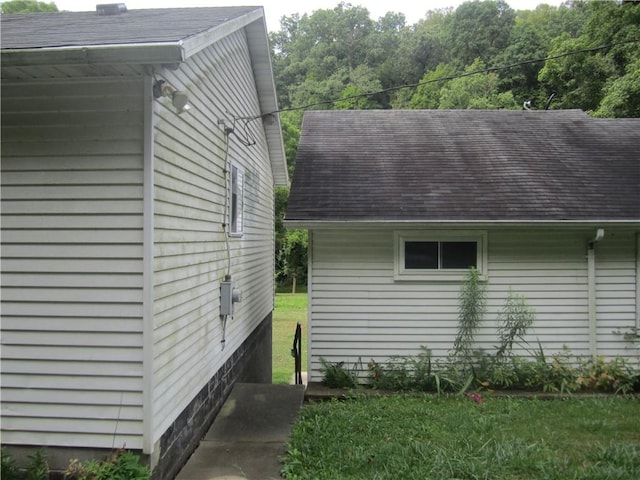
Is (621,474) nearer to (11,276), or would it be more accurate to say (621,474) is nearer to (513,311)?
(513,311)

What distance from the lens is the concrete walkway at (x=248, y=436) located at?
4078 millimetres

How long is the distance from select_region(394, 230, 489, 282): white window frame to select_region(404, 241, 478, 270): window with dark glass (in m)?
0.05

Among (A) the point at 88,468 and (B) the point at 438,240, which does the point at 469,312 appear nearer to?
(B) the point at 438,240

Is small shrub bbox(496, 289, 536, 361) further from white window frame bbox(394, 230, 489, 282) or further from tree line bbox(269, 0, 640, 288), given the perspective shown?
tree line bbox(269, 0, 640, 288)

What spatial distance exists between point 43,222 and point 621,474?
524 cm

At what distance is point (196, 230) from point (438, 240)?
3.71 metres

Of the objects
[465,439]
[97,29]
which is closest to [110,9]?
[97,29]

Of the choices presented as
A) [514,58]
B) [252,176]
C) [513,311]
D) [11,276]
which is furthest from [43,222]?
[514,58]

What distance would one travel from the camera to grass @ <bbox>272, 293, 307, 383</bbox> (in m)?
11.1

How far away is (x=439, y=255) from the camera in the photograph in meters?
6.82

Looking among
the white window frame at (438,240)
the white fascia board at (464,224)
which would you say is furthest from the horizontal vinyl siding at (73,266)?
the white window frame at (438,240)

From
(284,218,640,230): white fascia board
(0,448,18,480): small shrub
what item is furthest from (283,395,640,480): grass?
(284,218,640,230): white fascia board

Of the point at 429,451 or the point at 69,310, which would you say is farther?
the point at 429,451

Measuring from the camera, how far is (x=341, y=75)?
41.3 m
